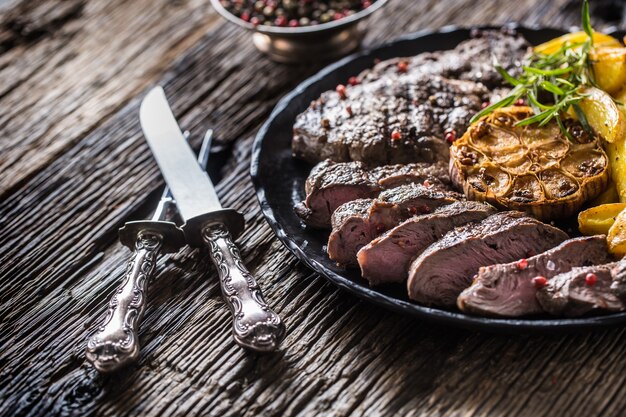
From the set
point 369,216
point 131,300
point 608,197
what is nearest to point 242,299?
point 131,300

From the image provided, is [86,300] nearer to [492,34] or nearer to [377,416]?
[377,416]

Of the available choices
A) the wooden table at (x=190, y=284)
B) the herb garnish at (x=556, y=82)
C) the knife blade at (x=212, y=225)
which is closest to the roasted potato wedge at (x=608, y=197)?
the herb garnish at (x=556, y=82)

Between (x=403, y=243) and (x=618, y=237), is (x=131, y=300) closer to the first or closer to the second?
(x=403, y=243)

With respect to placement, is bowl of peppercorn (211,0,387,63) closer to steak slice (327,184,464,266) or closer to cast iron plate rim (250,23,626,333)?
cast iron plate rim (250,23,626,333)

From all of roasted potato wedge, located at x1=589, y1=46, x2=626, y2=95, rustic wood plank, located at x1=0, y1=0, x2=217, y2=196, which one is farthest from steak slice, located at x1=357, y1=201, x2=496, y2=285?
rustic wood plank, located at x1=0, y1=0, x2=217, y2=196

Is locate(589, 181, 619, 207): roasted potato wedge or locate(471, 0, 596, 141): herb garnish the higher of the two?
locate(471, 0, 596, 141): herb garnish
